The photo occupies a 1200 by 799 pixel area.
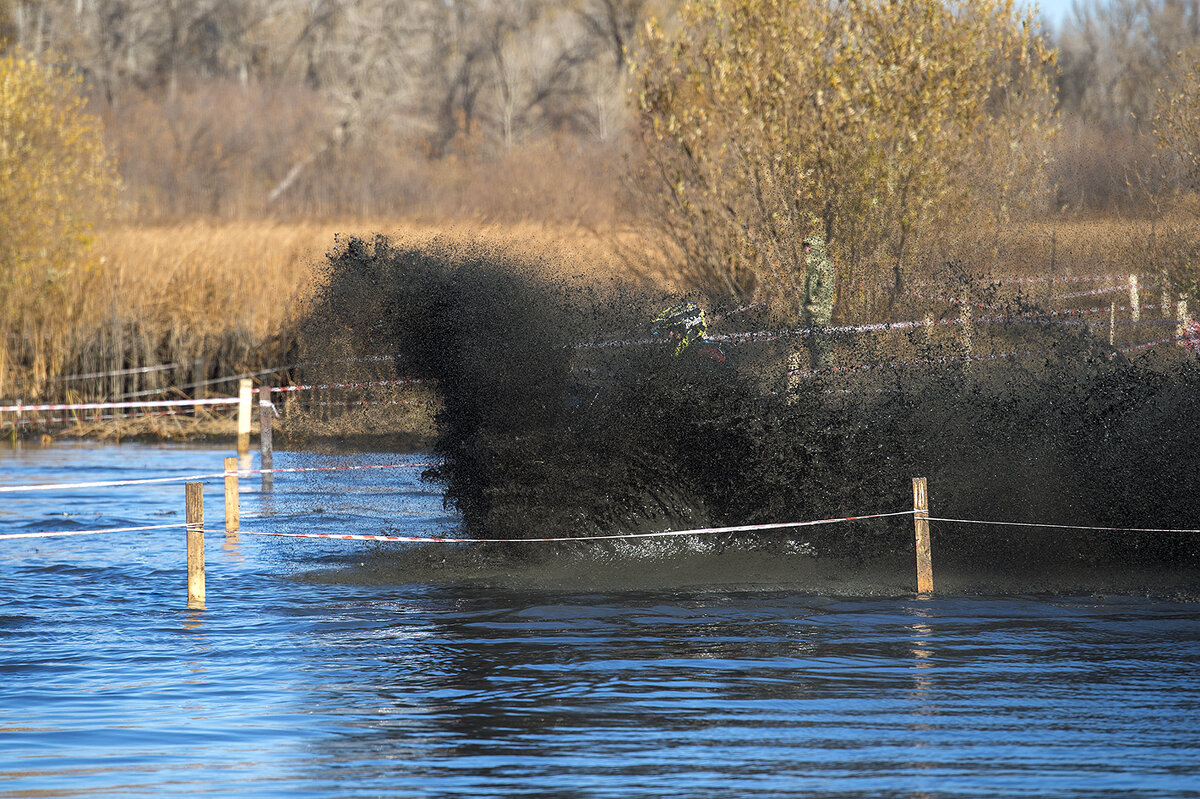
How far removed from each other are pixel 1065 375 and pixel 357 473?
772 centimetres

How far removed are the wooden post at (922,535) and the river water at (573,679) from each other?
0.19m

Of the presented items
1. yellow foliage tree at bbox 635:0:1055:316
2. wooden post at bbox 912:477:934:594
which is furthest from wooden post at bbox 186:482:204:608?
yellow foliage tree at bbox 635:0:1055:316

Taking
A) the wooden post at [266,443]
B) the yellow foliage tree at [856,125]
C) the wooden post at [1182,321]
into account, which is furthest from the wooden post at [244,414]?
the wooden post at [1182,321]

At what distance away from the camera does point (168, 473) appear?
73.5ft

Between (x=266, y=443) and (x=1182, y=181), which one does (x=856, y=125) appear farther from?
(x=266, y=443)

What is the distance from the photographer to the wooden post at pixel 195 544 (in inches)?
452

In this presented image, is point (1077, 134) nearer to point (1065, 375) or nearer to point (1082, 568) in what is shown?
point (1065, 375)

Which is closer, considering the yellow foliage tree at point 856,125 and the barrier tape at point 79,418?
the yellow foliage tree at point 856,125

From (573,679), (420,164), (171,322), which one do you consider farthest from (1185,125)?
(420,164)

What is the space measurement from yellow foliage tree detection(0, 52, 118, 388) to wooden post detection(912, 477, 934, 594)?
21.4 meters

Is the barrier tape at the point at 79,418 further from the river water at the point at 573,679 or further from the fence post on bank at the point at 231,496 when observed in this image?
the river water at the point at 573,679

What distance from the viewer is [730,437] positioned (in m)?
13.9

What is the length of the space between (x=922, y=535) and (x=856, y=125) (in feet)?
39.7

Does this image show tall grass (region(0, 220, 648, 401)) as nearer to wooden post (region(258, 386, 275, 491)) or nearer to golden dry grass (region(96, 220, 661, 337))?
golden dry grass (region(96, 220, 661, 337))
